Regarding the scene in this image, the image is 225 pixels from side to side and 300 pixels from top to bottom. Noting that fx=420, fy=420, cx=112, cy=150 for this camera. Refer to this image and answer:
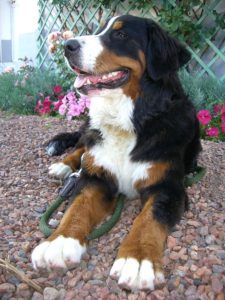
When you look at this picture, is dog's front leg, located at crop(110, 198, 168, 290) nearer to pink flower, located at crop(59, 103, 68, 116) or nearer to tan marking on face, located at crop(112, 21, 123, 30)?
tan marking on face, located at crop(112, 21, 123, 30)

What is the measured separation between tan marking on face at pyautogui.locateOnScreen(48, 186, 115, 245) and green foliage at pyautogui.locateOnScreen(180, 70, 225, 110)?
264 centimetres

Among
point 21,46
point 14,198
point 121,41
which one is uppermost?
point 121,41

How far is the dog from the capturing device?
8.08 ft

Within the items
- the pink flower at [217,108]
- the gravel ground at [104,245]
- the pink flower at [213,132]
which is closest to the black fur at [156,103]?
the gravel ground at [104,245]

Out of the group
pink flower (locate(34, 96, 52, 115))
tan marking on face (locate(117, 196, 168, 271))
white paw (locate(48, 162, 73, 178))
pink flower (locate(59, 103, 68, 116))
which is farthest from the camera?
pink flower (locate(34, 96, 52, 115))

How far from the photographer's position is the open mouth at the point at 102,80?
2.56 meters

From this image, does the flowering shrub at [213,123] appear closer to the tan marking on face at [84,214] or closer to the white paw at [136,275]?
the tan marking on face at [84,214]

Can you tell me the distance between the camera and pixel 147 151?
100 inches

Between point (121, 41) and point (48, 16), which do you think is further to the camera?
point (48, 16)

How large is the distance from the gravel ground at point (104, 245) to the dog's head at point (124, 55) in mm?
789

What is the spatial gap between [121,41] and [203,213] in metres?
1.17

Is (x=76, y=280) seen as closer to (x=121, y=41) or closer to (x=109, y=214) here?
(x=109, y=214)

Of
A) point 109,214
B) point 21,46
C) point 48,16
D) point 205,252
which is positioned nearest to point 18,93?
point 48,16

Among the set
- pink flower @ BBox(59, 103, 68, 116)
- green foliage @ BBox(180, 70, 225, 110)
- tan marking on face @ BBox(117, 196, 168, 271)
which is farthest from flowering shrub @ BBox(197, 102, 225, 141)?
tan marking on face @ BBox(117, 196, 168, 271)
